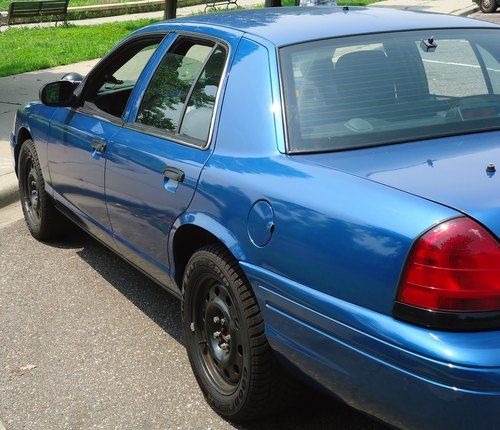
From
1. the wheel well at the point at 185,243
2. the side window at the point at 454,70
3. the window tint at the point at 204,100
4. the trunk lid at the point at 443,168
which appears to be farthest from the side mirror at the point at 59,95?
the trunk lid at the point at 443,168

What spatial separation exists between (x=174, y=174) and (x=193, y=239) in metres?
0.31

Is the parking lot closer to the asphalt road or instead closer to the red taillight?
the asphalt road

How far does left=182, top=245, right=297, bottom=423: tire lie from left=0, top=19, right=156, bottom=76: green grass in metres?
10.8

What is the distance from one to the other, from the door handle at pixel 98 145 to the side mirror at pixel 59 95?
2.04 ft

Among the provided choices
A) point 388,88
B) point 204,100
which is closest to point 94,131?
point 204,100

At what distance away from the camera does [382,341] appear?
2539mm

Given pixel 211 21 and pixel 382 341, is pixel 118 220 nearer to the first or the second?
pixel 211 21

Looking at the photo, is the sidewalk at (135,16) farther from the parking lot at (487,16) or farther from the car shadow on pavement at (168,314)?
the car shadow on pavement at (168,314)

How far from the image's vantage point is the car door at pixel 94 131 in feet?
14.7

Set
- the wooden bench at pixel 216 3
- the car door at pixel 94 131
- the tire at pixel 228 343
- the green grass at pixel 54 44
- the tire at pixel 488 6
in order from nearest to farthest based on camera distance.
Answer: the tire at pixel 228 343, the car door at pixel 94 131, the green grass at pixel 54 44, the tire at pixel 488 6, the wooden bench at pixel 216 3

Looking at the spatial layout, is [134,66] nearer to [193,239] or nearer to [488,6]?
[193,239]

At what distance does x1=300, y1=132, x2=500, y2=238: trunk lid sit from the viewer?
2.54 meters

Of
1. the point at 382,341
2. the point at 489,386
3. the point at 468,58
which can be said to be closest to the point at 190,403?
the point at 382,341

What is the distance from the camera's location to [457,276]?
8.16ft
